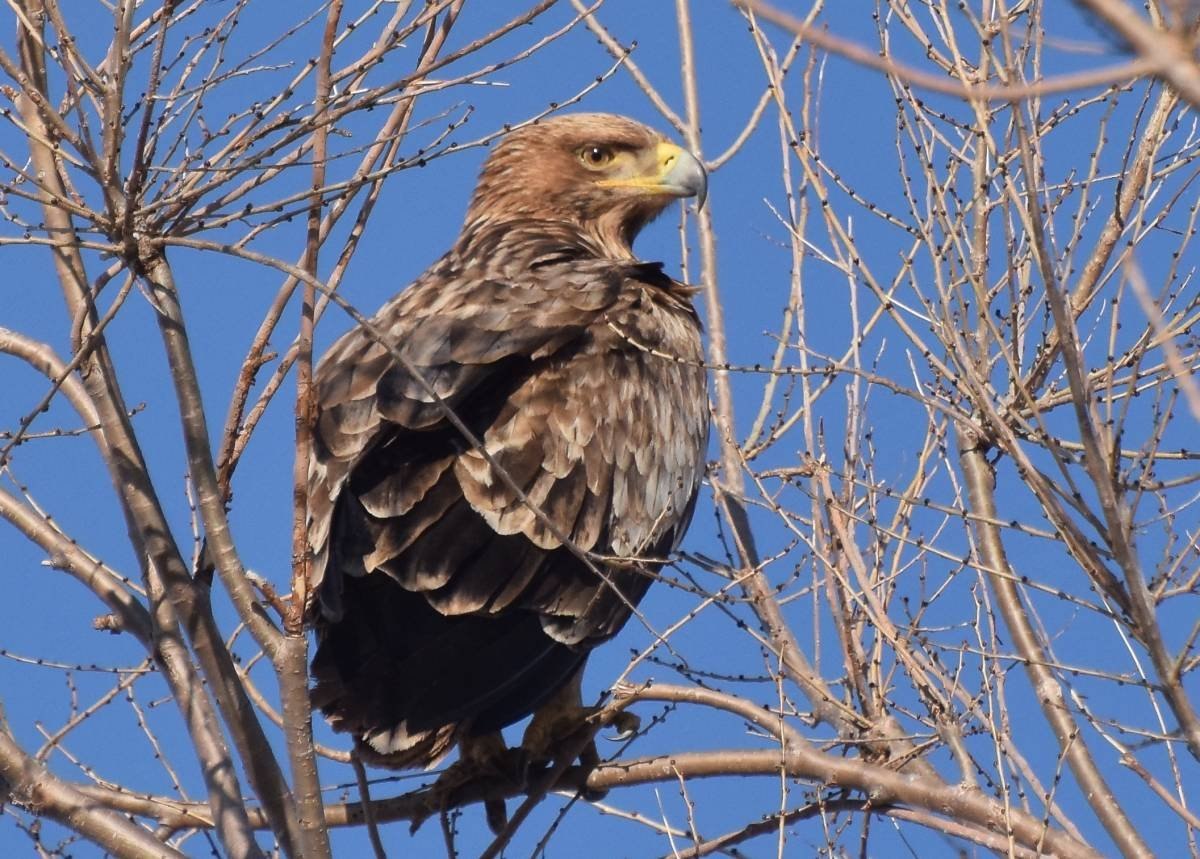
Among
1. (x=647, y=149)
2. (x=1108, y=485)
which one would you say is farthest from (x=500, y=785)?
(x=647, y=149)

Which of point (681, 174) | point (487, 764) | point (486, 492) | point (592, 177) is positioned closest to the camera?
point (486, 492)

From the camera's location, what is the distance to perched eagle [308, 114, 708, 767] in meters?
4.29

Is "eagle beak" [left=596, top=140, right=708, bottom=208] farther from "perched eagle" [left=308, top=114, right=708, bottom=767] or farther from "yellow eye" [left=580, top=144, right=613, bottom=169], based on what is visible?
"perched eagle" [left=308, top=114, right=708, bottom=767]

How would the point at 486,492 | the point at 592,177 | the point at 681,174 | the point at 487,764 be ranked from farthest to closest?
the point at 592,177
the point at 681,174
the point at 487,764
the point at 486,492

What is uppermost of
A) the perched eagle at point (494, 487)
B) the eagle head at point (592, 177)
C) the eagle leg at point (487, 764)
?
the eagle head at point (592, 177)

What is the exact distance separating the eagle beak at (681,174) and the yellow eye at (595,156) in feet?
0.76

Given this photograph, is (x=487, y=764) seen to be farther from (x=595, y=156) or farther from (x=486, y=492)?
(x=595, y=156)

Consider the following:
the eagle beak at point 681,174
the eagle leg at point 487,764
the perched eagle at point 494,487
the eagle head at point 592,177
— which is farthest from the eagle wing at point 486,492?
the eagle head at point 592,177

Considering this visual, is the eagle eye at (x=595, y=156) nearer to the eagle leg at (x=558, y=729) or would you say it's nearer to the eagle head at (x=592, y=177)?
the eagle head at (x=592, y=177)

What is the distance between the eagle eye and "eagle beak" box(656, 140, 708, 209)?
9.0 inches

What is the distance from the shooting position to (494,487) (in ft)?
14.4

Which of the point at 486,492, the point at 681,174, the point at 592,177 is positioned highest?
the point at 592,177

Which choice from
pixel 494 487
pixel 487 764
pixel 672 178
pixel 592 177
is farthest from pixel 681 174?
pixel 487 764

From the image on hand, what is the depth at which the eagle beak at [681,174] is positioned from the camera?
A: 20.8ft
